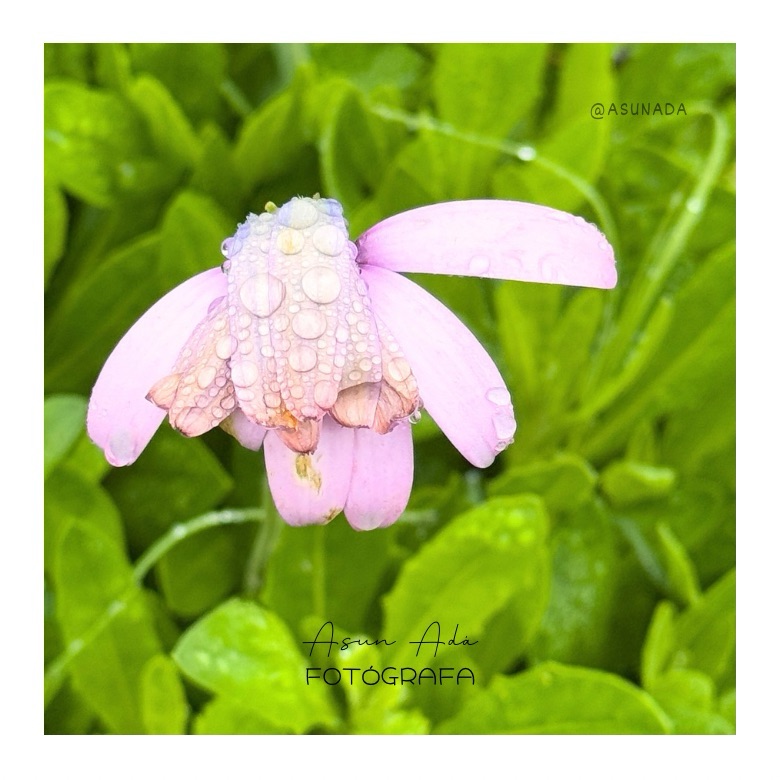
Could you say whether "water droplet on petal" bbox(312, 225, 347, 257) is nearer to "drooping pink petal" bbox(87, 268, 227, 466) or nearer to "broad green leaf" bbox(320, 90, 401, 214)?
"drooping pink petal" bbox(87, 268, 227, 466)

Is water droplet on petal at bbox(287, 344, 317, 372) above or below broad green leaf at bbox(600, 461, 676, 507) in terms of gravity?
above

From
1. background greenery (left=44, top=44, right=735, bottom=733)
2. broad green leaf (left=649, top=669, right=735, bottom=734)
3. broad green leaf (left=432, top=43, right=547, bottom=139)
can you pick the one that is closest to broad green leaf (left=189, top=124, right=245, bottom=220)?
background greenery (left=44, top=44, right=735, bottom=733)

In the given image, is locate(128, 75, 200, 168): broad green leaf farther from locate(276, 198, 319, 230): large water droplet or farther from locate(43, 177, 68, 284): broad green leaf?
locate(276, 198, 319, 230): large water droplet

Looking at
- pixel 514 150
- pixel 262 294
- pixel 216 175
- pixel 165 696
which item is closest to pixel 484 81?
pixel 514 150

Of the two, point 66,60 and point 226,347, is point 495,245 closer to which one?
point 226,347

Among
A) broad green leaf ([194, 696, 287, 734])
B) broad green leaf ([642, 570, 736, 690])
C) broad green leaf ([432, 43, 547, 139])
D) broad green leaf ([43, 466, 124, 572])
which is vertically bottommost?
broad green leaf ([194, 696, 287, 734])

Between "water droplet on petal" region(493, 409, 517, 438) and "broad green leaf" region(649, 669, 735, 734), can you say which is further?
"broad green leaf" region(649, 669, 735, 734)

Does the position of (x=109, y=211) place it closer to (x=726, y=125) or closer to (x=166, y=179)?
(x=166, y=179)

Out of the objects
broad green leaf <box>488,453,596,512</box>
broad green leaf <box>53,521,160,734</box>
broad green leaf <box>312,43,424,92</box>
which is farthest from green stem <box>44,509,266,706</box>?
broad green leaf <box>312,43,424,92</box>
